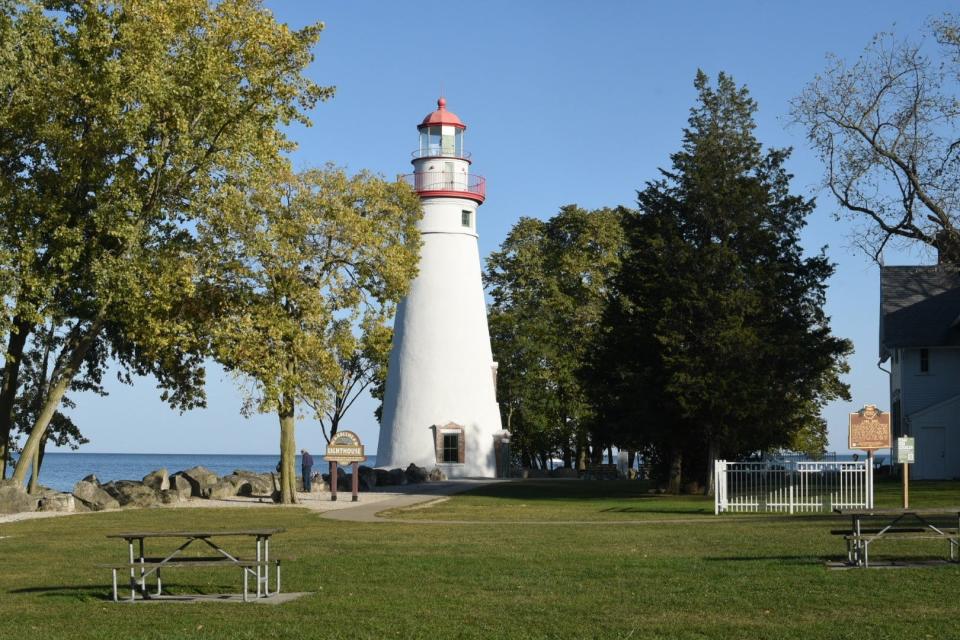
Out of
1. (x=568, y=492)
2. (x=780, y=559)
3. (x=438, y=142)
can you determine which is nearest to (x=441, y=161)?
(x=438, y=142)

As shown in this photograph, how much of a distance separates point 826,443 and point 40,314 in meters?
45.3

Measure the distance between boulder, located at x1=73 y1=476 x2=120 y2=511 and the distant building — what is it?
30.1 metres

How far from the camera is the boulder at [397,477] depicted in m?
46.8

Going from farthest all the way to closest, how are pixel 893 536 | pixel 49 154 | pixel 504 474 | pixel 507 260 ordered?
1. pixel 507 260
2. pixel 504 474
3. pixel 49 154
4. pixel 893 536

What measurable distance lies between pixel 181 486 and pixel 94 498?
5.05m

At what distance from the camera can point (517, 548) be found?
18812mm

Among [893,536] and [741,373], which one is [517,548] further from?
[741,373]

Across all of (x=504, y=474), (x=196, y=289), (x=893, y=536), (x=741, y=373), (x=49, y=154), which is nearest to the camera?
(x=893, y=536)

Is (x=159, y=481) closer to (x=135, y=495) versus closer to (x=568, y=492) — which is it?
(x=135, y=495)

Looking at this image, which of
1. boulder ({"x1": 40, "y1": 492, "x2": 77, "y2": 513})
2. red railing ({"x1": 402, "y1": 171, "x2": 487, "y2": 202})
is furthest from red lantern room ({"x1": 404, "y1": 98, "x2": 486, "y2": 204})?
boulder ({"x1": 40, "y1": 492, "x2": 77, "y2": 513})

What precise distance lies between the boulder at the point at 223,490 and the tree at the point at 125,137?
7.32 meters

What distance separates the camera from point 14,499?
30.3 metres

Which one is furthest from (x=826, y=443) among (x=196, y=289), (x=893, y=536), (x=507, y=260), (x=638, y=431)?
(x=893, y=536)

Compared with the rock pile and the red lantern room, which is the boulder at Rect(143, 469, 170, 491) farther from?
the red lantern room
